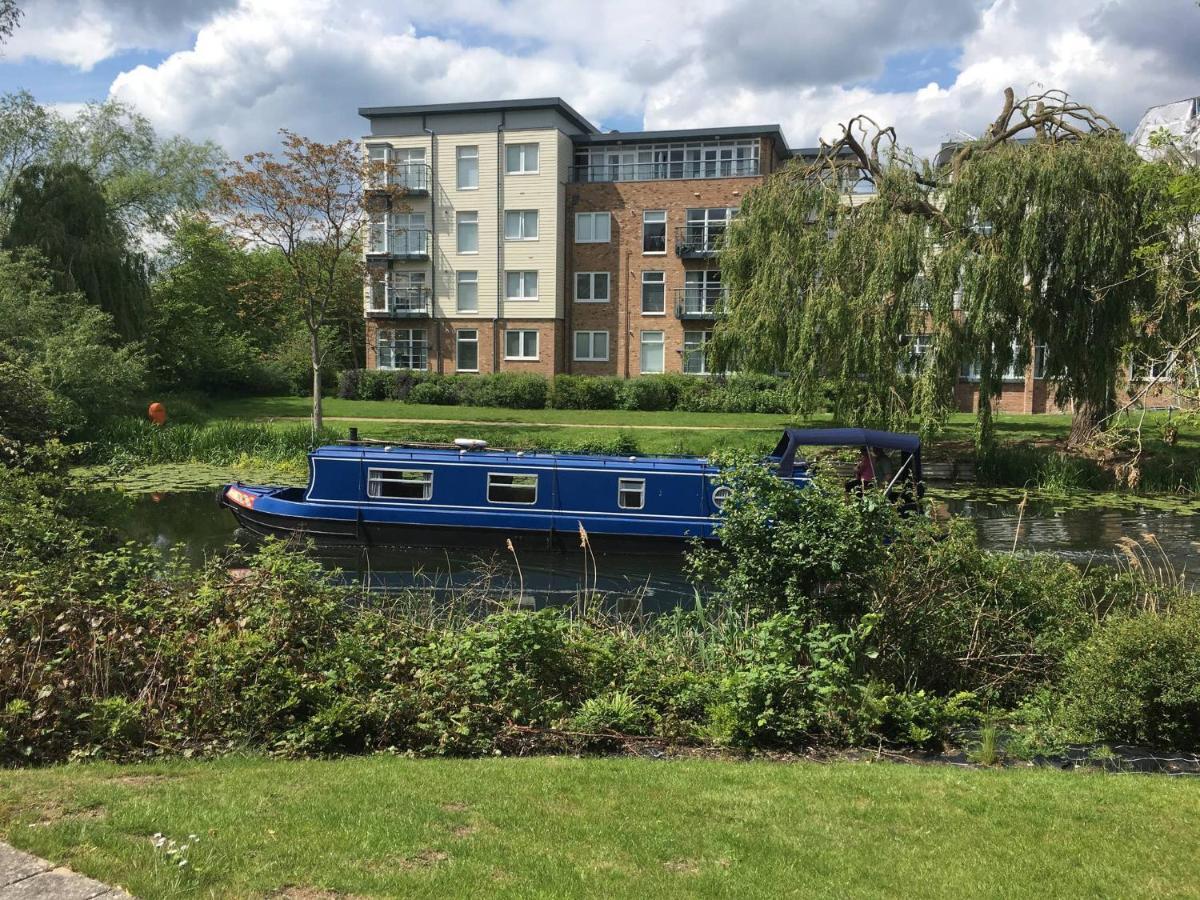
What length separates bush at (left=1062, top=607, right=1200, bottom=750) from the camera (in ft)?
22.6

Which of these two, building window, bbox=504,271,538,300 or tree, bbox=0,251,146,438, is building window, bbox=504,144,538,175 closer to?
building window, bbox=504,271,538,300

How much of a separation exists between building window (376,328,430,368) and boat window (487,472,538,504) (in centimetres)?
2837

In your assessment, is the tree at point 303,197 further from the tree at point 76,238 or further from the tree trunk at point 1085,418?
the tree trunk at point 1085,418

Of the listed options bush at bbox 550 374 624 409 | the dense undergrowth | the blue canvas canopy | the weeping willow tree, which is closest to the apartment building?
bush at bbox 550 374 624 409

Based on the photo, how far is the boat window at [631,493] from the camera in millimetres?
17562

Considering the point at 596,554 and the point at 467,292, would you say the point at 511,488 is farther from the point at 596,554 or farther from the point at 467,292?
the point at 467,292

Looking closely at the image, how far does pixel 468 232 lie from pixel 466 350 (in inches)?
216

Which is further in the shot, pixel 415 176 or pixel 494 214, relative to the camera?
pixel 415 176

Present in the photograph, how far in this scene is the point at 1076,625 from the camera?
29.0ft

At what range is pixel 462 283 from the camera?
1791 inches

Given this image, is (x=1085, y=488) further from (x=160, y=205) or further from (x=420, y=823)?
(x=160, y=205)

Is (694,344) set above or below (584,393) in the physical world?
above

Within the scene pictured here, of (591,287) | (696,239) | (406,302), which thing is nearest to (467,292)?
(406,302)

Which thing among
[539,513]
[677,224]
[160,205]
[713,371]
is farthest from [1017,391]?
[160,205]
